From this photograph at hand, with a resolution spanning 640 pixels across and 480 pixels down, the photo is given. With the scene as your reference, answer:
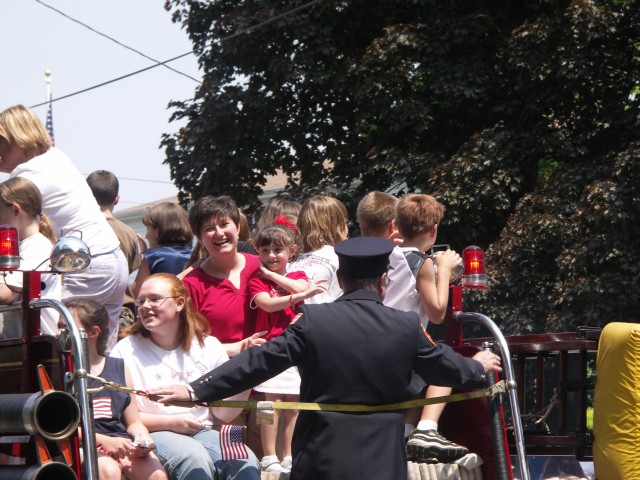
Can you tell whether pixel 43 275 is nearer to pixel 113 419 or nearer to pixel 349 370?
pixel 113 419

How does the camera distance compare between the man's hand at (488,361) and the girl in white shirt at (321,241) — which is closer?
the man's hand at (488,361)

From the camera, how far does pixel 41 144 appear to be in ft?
20.8

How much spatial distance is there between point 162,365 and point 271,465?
860mm

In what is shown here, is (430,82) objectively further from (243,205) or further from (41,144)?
(41,144)

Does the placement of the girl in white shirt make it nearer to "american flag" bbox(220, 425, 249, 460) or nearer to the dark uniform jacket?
"american flag" bbox(220, 425, 249, 460)

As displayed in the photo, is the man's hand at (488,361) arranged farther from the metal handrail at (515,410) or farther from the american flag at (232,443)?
the american flag at (232,443)

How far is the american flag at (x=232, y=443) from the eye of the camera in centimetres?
549

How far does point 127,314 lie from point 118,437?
2727mm

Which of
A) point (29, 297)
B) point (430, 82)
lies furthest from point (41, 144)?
point (430, 82)

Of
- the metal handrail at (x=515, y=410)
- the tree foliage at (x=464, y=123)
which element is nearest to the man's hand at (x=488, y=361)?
the metal handrail at (x=515, y=410)

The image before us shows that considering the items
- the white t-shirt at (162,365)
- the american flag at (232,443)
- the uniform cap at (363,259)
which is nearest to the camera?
the uniform cap at (363,259)

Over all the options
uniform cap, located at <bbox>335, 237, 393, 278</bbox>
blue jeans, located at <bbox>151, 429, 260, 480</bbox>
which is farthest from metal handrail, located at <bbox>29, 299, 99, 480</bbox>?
uniform cap, located at <bbox>335, 237, 393, 278</bbox>

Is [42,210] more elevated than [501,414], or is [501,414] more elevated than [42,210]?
[42,210]

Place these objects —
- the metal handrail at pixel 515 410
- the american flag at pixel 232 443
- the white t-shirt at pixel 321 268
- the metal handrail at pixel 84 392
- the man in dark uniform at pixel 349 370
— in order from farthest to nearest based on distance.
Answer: the white t-shirt at pixel 321 268 → the american flag at pixel 232 443 → the metal handrail at pixel 515 410 → the man in dark uniform at pixel 349 370 → the metal handrail at pixel 84 392
